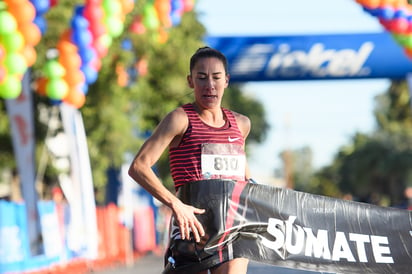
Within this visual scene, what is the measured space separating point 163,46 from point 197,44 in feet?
6.59

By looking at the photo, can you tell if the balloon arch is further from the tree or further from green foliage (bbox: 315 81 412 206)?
green foliage (bbox: 315 81 412 206)

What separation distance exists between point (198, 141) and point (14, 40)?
6.86 m

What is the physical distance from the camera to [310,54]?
21.2 meters

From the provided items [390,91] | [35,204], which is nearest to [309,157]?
[390,91]

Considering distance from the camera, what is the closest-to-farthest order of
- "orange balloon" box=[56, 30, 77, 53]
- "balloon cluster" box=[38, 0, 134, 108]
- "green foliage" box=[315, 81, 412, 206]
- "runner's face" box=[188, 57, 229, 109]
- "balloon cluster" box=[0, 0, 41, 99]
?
"runner's face" box=[188, 57, 229, 109]
"balloon cluster" box=[0, 0, 41, 99]
"balloon cluster" box=[38, 0, 134, 108]
"orange balloon" box=[56, 30, 77, 53]
"green foliage" box=[315, 81, 412, 206]

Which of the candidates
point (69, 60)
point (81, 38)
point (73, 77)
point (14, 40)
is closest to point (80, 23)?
point (81, 38)

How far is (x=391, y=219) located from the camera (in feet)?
17.1

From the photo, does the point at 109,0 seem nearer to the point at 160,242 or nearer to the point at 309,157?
the point at 160,242

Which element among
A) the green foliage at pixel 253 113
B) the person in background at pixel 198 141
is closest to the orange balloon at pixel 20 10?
the person in background at pixel 198 141

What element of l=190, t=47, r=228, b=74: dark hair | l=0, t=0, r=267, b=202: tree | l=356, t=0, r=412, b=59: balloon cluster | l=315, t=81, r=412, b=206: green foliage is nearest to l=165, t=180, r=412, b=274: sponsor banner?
l=190, t=47, r=228, b=74: dark hair

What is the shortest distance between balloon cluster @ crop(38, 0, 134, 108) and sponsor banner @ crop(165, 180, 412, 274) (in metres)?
8.32

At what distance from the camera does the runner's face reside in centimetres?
464

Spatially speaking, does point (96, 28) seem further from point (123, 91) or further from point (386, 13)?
point (123, 91)

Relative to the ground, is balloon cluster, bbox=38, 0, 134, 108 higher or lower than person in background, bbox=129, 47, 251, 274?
higher
